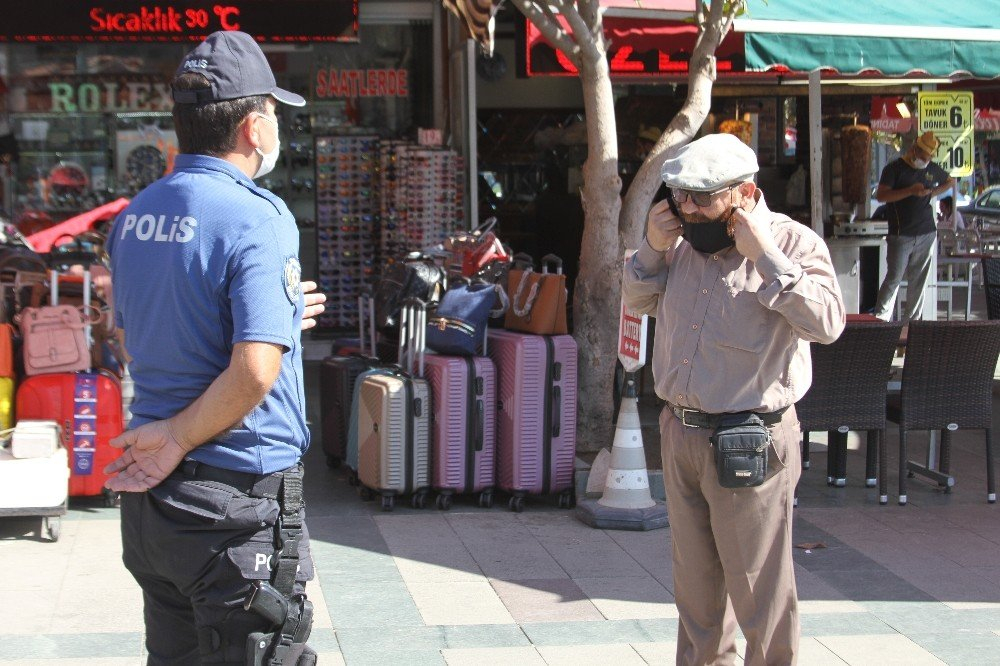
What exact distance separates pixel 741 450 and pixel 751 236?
618mm

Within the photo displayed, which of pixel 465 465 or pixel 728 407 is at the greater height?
pixel 728 407

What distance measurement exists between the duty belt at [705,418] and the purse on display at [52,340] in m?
3.71

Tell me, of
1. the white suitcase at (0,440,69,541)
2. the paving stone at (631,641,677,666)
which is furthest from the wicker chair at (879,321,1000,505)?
the white suitcase at (0,440,69,541)

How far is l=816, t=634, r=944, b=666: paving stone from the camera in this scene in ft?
15.4

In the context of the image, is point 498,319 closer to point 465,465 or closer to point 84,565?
point 465,465

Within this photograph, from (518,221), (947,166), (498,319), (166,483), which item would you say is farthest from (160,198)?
(518,221)

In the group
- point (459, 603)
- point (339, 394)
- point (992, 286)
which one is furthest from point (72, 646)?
point (992, 286)

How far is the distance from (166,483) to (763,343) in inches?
70.1

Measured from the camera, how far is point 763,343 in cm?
366

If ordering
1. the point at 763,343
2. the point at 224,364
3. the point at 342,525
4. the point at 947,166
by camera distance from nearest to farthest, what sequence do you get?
the point at 224,364 → the point at 763,343 → the point at 342,525 → the point at 947,166

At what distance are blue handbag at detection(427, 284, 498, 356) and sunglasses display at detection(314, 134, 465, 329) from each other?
422 cm

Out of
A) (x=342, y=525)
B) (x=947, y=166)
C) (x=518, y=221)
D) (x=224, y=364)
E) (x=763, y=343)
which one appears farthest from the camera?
(x=518, y=221)

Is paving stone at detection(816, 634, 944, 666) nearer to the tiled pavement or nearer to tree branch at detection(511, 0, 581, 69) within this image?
the tiled pavement

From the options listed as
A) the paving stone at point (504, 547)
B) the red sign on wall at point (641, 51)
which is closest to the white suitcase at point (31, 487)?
the paving stone at point (504, 547)
